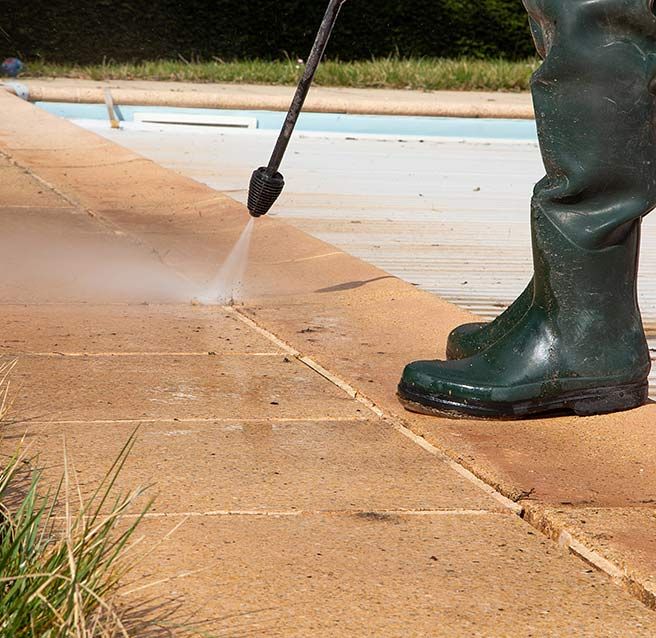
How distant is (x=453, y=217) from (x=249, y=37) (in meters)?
9.20

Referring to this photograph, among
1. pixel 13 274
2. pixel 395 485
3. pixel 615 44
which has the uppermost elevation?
pixel 615 44

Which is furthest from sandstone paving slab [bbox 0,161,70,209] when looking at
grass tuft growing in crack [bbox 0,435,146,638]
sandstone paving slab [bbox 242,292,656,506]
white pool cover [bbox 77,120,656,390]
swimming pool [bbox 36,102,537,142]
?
swimming pool [bbox 36,102,537,142]

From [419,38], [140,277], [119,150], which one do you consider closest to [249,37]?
[419,38]

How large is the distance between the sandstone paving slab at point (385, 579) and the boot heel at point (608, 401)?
0.65 m

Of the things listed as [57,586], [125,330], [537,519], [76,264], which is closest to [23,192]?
[76,264]

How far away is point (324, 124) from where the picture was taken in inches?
420

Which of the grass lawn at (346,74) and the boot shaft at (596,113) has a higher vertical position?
the boot shaft at (596,113)

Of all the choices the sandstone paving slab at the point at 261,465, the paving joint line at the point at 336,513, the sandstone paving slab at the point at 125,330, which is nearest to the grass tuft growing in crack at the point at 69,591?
the paving joint line at the point at 336,513

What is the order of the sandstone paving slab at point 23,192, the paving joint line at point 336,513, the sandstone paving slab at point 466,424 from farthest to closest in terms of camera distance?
the sandstone paving slab at point 23,192
the sandstone paving slab at point 466,424
the paving joint line at point 336,513

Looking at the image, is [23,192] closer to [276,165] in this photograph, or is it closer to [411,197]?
[276,165]

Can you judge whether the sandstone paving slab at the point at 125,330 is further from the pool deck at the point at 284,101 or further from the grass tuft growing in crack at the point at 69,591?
the pool deck at the point at 284,101

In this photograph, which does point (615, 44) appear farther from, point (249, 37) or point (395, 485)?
point (249, 37)

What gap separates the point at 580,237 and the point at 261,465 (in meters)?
0.84

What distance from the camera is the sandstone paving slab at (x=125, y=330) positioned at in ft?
10.1
